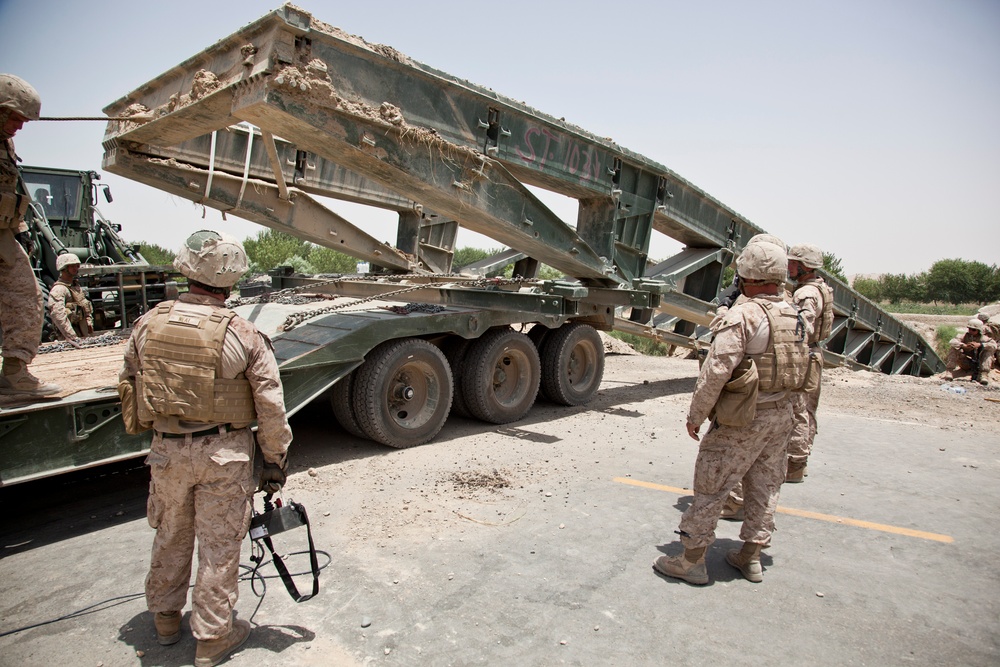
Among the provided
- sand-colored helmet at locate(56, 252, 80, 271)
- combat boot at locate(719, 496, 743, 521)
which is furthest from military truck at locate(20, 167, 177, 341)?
combat boot at locate(719, 496, 743, 521)

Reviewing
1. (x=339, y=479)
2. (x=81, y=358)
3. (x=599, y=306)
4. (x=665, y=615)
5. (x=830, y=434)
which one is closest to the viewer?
(x=665, y=615)

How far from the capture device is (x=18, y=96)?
A: 3.96 meters

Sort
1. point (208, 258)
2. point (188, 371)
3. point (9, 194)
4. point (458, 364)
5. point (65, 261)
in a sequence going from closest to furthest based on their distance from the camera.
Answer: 1. point (188, 371)
2. point (208, 258)
3. point (9, 194)
4. point (458, 364)
5. point (65, 261)

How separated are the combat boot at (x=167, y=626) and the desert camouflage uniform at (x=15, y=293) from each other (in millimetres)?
2096

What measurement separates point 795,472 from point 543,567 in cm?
259

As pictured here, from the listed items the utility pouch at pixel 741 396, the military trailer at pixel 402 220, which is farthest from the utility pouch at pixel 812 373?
the military trailer at pixel 402 220

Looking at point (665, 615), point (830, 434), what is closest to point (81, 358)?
point (665, 615)

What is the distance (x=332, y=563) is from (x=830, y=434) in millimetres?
5737

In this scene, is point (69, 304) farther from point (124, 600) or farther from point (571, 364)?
point (124, 600)

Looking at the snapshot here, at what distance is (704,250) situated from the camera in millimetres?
9805

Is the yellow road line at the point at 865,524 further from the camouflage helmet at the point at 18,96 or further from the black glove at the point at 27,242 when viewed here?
the black glove at the point at 27,242

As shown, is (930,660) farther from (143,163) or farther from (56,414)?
(143,163)

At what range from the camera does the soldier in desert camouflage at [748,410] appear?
3.74 m

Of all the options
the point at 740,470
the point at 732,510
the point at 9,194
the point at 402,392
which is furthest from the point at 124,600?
the point at 732,510
